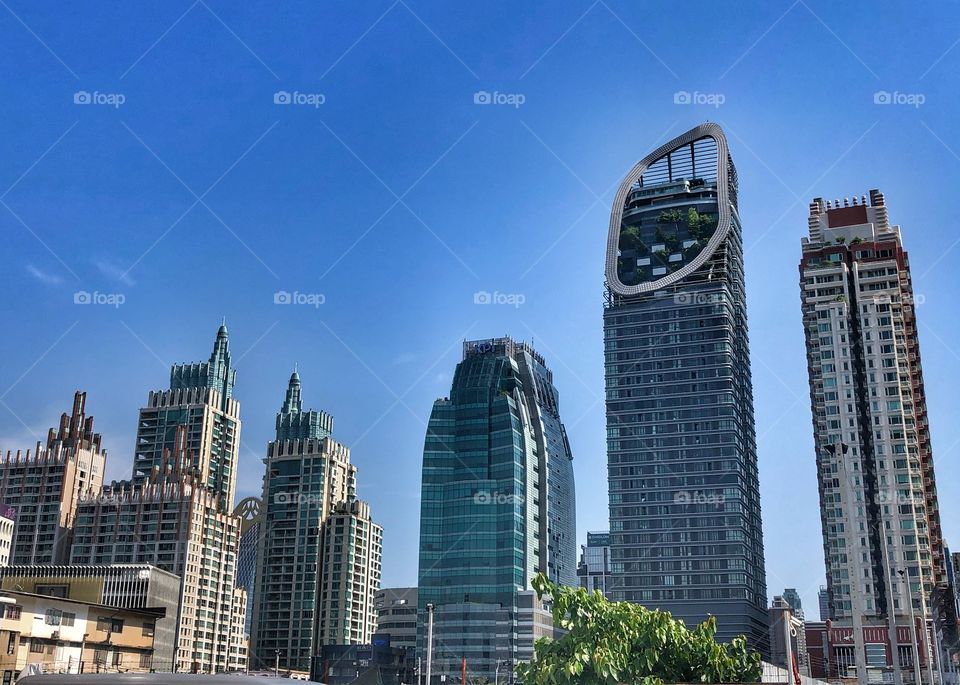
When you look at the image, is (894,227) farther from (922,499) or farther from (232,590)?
(232,590)

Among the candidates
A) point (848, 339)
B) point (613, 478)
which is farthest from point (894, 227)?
point (613, 478)

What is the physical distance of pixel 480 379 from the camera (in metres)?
174

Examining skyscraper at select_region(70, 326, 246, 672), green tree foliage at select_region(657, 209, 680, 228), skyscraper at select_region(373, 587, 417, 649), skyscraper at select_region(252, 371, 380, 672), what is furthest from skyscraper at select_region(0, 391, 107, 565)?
green tree foliage at select_region(657, 209, 680, 228)

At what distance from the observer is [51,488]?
168m

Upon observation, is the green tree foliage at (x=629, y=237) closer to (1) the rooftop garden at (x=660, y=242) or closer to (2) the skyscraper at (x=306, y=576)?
(1) the rooftop garden at (x=660, y=242)

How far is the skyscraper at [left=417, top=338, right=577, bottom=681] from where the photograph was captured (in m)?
153

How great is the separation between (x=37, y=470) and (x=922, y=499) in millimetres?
142787

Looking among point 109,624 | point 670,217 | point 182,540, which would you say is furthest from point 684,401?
point 109,624

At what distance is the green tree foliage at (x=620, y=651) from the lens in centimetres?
2961

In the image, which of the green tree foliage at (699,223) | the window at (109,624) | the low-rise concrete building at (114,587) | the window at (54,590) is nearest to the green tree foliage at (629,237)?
the green tree foliage at (699,223)

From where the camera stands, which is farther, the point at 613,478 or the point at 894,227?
the point at 613,478

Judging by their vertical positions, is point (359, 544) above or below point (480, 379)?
below

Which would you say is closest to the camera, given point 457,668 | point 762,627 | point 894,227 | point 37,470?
point 894,227

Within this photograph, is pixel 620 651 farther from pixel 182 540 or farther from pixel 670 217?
pixel 182 540
